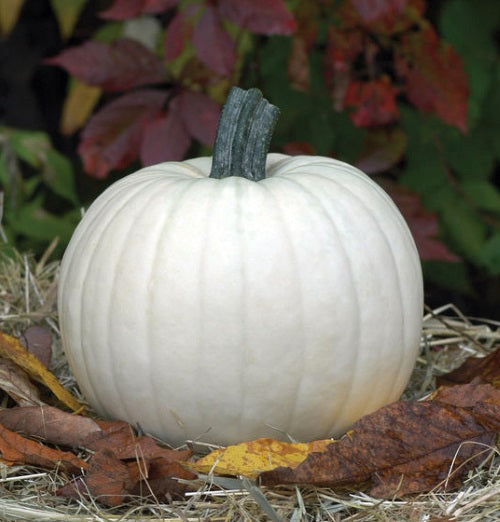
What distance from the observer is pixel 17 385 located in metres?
1.87

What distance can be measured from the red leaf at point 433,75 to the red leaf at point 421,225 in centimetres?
25

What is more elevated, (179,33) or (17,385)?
(179,33)

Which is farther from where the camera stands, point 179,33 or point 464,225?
point 464,225

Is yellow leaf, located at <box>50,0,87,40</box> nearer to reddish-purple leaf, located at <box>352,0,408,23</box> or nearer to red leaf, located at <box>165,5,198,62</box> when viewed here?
red leaf, located at <box>165,5,198,62</box>

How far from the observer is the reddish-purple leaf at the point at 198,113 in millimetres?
2449

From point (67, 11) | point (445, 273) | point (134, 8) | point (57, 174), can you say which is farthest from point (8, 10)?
point (445, 273)

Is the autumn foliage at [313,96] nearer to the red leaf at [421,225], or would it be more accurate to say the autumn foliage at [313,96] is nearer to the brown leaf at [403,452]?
the red leaf at [421,225]

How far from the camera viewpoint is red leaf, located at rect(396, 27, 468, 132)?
2.62 m

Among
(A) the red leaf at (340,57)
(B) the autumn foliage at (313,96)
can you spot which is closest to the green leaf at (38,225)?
(B) the autumn foliage at (313,96)

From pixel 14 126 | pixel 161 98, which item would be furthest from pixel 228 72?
pixel 14 126

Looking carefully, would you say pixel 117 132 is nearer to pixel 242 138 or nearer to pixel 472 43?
pixel 242 138

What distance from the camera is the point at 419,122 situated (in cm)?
326

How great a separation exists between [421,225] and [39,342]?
3.73 ft

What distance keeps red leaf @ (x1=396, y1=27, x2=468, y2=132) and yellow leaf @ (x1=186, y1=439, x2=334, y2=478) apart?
1288 mm
